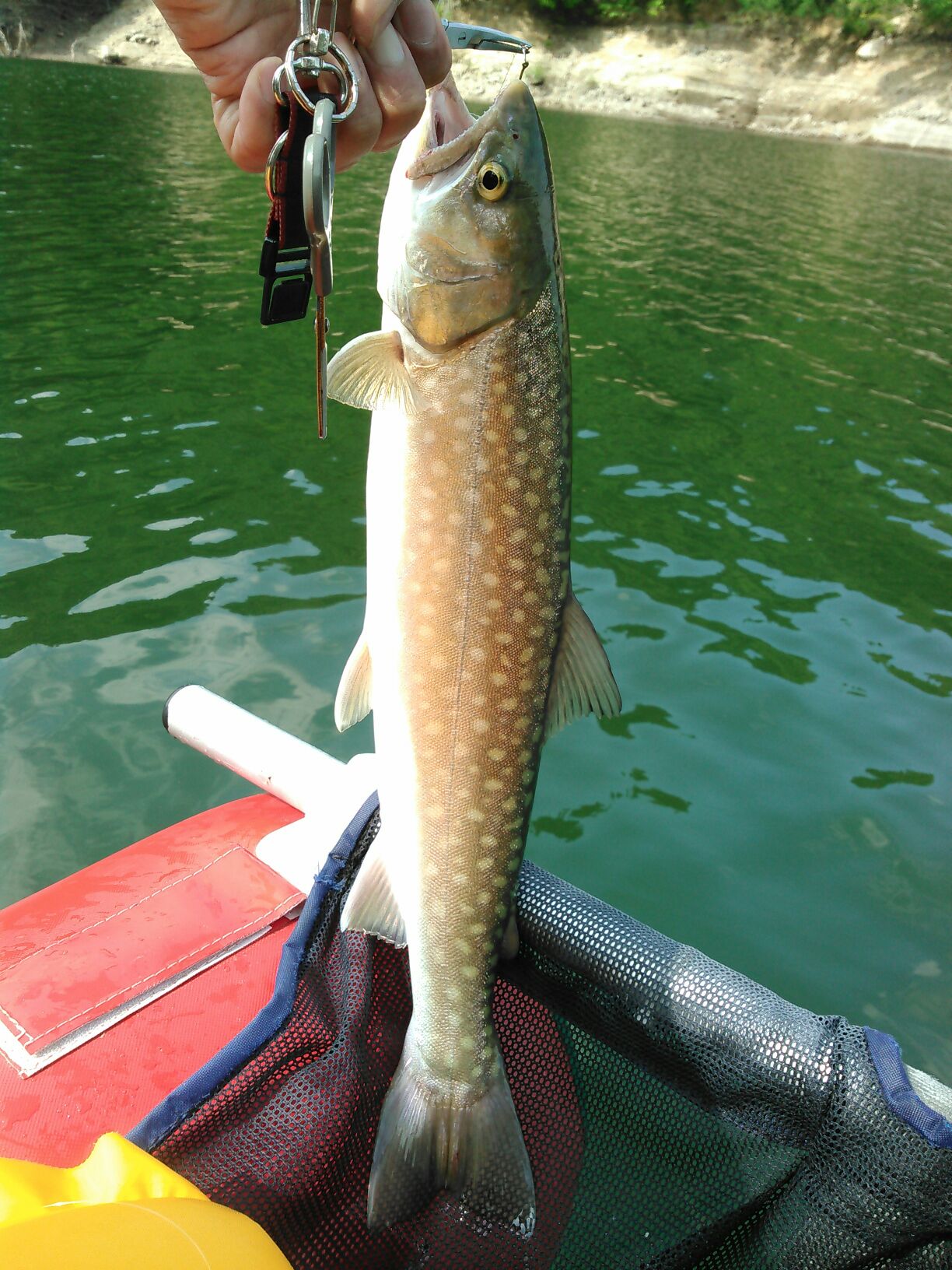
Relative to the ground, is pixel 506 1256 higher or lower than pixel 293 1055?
lower

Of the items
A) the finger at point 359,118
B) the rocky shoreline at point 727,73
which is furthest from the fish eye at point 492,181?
the rocky shoreline at point 727,73

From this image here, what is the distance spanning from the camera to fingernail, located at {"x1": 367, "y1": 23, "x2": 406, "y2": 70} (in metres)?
2.10

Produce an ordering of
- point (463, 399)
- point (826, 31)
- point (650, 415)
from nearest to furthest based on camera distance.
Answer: point (463, 399) < point (650, 415) < point (826, 31)

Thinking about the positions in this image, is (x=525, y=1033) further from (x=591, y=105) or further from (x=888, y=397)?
(x=591, y=105)

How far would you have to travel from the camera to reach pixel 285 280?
2225 millimetres

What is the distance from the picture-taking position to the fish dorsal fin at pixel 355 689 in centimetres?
226

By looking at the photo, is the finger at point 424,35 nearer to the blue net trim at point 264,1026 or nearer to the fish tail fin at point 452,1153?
the blue net trim at point 264,1026

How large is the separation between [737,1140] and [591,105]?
58105 mm

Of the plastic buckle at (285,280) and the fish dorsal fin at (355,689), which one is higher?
the plastic buckle at (285,280)

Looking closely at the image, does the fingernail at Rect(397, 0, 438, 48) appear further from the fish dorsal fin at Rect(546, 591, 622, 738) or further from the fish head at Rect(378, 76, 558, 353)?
the fish dorsal fin at Rect(546, 591, 622, 738)

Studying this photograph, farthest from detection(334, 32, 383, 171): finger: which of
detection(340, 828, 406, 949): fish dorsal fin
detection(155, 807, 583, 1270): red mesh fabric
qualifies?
detection(155, 807, 583, 1270): red mesh fabric

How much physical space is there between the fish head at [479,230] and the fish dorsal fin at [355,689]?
72cm

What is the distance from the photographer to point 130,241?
15.7 meters

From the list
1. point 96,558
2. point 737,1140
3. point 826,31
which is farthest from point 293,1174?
point 826,31
